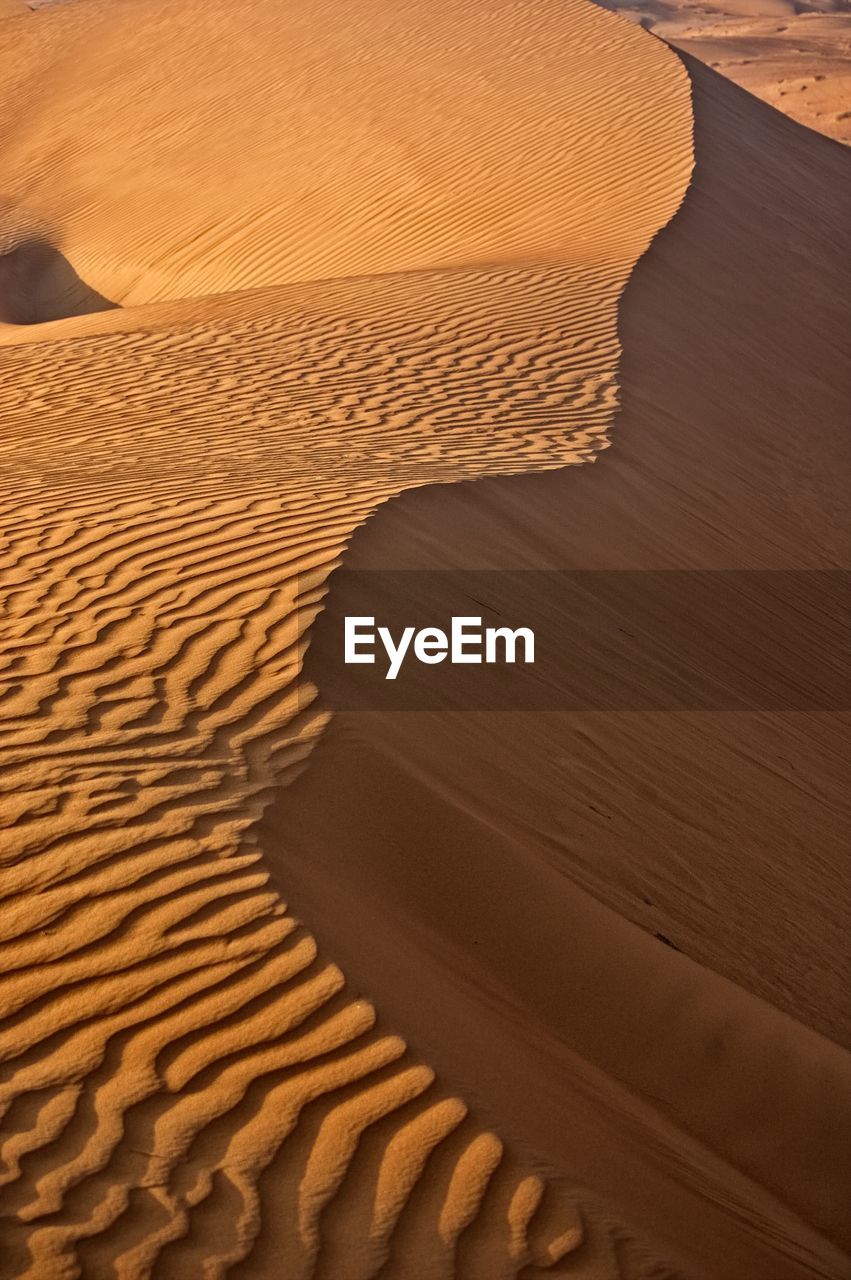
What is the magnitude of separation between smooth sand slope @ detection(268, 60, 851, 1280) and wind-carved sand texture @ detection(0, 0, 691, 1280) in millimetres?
192

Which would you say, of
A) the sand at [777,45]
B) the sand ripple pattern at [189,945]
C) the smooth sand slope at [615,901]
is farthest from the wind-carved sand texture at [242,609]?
the sand at [777,45]

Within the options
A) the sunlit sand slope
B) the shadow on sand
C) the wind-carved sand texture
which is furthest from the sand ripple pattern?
the shadow on sand

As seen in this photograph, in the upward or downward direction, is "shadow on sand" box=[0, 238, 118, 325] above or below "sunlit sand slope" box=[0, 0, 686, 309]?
below

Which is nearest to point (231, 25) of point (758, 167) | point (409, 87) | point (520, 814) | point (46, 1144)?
point (409, 87)

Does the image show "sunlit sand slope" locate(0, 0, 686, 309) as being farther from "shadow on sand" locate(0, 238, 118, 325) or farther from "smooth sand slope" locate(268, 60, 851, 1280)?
"smooth sand slope" locate(268, 60, 851, 1280)

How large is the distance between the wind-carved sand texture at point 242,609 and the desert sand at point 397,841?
1 cm

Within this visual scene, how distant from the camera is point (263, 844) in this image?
396 cm

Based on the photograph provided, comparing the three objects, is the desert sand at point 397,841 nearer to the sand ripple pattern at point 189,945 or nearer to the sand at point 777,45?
the sand ripple pattern at point 189,945

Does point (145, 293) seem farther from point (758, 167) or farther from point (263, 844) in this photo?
point (263, 844)

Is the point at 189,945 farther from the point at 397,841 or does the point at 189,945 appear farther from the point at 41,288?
the point at 41,288

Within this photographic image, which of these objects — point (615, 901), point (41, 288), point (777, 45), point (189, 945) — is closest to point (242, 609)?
point (615, 901)

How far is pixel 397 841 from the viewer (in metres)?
4.27

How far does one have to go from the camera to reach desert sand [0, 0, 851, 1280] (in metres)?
3.09

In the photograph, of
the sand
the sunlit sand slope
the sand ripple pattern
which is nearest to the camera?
the sand ripple pattern
